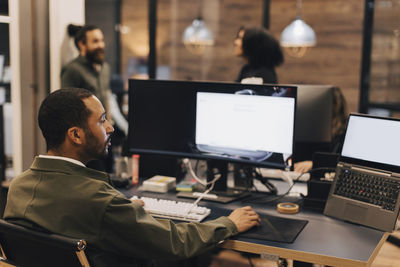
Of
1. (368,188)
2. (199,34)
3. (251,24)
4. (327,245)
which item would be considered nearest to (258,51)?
(368,188)

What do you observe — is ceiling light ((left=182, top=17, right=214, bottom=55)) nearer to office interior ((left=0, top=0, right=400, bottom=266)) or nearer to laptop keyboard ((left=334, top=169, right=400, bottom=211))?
office interior ((left=0, top=0, right=400, bottom=266))

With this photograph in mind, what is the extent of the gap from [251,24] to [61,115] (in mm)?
5451

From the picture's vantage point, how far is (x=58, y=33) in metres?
3.14

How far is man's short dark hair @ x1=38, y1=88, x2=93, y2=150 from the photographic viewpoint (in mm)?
1530

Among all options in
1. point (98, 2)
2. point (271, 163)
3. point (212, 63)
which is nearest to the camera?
point (271, 163)

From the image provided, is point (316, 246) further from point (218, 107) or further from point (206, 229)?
point (218, 107)

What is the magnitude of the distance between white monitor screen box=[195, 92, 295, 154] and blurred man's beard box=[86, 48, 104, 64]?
1.72m

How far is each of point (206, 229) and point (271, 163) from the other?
2.06ft

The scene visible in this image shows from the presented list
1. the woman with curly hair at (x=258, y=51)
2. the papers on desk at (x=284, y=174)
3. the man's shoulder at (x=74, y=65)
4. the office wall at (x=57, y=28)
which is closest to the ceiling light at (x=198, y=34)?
the woman with curly hair at (x=258, y=51)

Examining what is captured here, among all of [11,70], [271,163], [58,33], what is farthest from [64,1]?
[271,163]

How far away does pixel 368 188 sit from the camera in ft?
6.53

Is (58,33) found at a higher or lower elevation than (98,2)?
lower

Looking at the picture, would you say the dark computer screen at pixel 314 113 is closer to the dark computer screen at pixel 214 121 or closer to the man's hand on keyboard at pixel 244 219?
the dark computer screen at pixel 214 121

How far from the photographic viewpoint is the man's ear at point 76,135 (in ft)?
5.09
